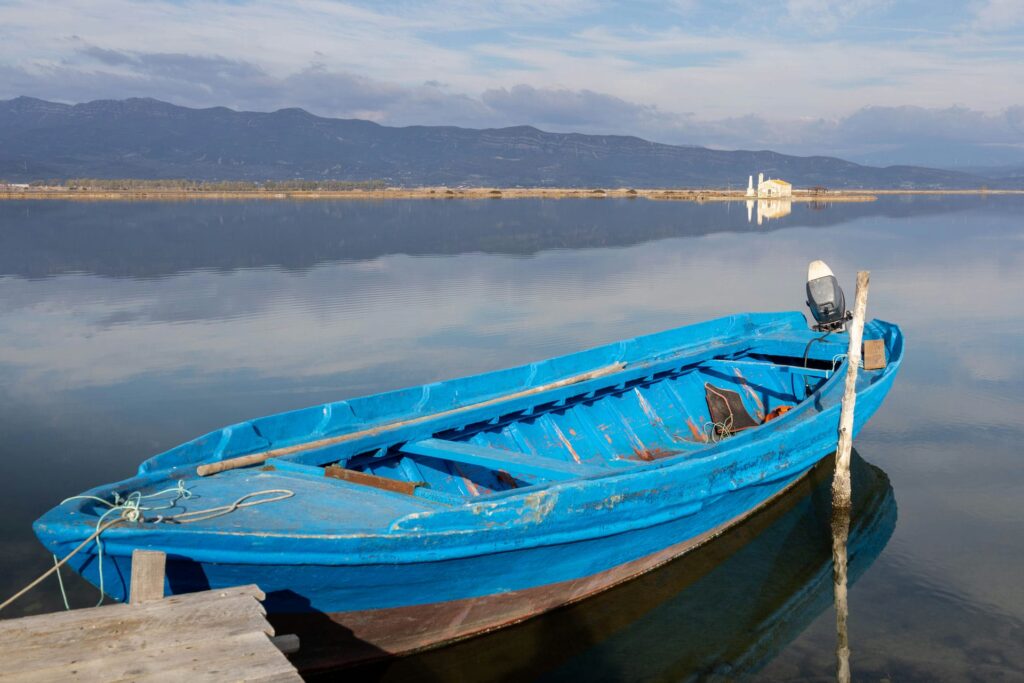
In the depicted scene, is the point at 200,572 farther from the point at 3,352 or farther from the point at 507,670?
the point at 3,352

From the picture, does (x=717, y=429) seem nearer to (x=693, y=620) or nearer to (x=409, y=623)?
(x=693, y=620)

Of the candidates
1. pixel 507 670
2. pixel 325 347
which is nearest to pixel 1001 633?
pixel 507 670

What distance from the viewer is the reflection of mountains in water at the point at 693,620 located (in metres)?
7.44

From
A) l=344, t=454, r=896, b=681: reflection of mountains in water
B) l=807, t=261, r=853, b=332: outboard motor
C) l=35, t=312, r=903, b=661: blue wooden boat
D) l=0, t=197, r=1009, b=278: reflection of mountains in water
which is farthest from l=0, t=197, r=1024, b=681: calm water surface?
l=807, t=261, r=853, b=332: outboard motor

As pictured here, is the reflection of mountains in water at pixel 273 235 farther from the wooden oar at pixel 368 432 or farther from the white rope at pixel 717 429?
the white rope at pixel 717 429

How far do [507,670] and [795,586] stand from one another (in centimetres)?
345

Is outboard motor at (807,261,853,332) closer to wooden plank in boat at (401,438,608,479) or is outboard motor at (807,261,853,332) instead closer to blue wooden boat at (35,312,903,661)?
blue wooden boat at (35,312,903,661)

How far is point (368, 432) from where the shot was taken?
8.30 m

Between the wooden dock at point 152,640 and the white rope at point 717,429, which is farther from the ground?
the wooden dock at point 152,640

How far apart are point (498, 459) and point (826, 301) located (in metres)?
6.62

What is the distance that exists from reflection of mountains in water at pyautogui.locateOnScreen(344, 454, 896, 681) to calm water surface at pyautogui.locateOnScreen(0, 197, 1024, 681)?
25mm

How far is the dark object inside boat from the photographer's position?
1218cm

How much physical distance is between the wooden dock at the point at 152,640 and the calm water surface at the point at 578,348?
6.74ft

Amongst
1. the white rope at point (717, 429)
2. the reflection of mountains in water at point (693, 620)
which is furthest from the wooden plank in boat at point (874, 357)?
the reflection of mountains in water at point (693, 620)
